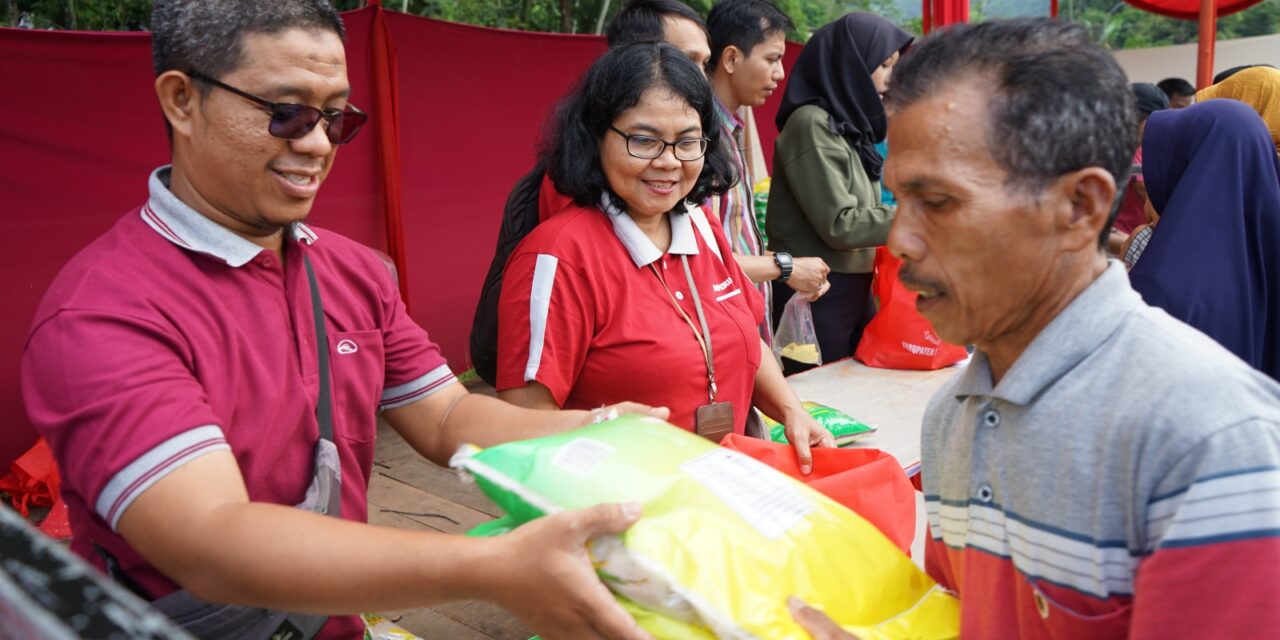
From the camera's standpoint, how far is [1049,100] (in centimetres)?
113

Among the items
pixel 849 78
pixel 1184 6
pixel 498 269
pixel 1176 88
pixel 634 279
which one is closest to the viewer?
pixel 634 279

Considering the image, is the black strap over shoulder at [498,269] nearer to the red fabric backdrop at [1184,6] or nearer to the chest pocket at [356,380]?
the chest pocket at [356,380]

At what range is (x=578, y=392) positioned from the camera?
235 cm

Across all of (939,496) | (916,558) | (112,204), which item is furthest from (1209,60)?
(112,204)

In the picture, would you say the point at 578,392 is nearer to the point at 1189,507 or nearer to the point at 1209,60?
the point at 1189,507

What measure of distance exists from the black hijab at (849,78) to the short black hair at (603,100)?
1525 mm

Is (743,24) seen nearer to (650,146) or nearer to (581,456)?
(650,146)

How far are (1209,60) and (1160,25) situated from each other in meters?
17.9

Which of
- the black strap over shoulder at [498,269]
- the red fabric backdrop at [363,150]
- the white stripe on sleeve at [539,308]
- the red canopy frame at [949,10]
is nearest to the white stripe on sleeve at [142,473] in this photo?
the white stripe on sleeve at [539,308]

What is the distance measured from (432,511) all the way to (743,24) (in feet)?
8.26

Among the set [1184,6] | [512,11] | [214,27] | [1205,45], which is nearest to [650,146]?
[214,27]

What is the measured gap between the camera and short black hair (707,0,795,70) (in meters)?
3.81

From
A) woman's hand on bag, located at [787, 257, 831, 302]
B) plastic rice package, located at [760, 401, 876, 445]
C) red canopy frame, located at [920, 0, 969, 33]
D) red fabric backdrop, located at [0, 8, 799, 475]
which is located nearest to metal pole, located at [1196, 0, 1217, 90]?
red canopy frame, located at [920, 0, 969, 33]

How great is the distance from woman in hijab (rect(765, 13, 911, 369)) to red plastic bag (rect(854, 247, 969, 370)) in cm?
19
